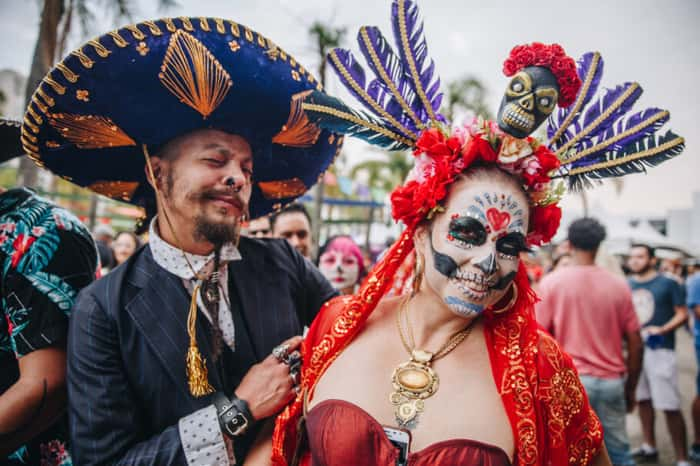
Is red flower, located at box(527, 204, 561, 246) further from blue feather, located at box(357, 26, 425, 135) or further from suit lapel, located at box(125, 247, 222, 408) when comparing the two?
suit lapel, located at box(125, 247, 222, 408)

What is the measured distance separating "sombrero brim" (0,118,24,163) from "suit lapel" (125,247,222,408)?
999 millimetres

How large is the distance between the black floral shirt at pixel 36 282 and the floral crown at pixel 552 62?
206 centimetres

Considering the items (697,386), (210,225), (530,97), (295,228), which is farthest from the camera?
(697,386)

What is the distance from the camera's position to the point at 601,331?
4.08 metres

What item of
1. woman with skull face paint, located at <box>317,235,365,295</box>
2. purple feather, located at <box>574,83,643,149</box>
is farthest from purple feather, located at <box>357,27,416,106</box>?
woman with skull face paint, located at <box>317,235,365,295</box>

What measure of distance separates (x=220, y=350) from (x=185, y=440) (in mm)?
383

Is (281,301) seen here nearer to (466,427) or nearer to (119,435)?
(119,435)

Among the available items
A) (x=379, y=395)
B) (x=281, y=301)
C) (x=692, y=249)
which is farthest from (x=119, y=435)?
(x=692, y=249)

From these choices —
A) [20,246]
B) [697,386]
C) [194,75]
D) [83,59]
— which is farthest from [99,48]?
[697,386]

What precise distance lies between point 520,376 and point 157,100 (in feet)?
6.04

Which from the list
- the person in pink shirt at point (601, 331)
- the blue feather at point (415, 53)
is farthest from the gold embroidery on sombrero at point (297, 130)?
the person in pink shirt at point (601, 331)

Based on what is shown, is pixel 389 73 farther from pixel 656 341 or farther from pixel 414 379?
pixel 656 341

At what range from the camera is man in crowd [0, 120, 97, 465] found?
5.92 feet

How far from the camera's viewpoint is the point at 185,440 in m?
1.62
